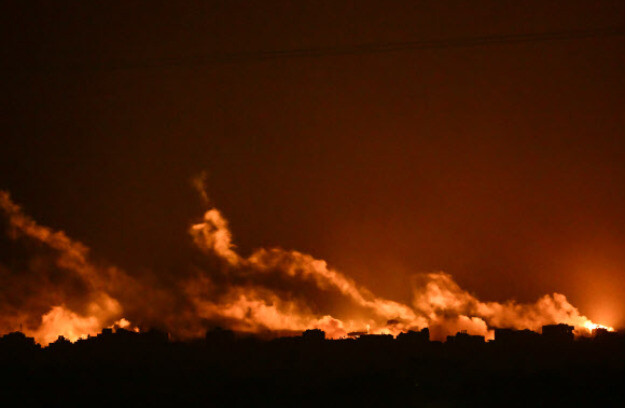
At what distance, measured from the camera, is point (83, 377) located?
28422 millimetres

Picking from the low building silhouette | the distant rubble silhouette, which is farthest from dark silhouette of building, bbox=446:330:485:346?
the low building silhouette

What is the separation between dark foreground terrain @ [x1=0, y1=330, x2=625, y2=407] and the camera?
83.0ft

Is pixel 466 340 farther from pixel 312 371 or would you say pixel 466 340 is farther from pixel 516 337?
pixel 312 371

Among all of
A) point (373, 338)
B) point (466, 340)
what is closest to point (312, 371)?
point (373, 338)

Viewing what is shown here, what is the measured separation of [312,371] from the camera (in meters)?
28.9

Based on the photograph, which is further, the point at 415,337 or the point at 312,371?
the point at 415,337

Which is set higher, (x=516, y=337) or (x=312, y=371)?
(x=516, y=337)

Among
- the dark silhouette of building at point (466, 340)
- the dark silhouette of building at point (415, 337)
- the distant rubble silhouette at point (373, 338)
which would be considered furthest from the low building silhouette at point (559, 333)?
the dark silhouette of building at point (415, 337)

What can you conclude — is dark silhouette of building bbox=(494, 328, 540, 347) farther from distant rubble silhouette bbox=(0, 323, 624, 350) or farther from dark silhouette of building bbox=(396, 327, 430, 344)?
dark silhouette of building bbox=(396, 327, 430, 344)

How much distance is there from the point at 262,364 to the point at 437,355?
8.73 metres

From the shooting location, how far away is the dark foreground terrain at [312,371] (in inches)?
997

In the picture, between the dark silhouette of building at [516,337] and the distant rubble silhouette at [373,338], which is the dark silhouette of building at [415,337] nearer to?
the distant rubble silhouette at [373,338]

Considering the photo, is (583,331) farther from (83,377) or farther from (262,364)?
(83,377)

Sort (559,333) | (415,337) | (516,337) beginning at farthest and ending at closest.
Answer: (415,337) → (516,337) → (559,333)
